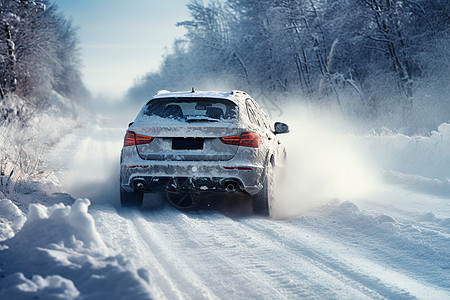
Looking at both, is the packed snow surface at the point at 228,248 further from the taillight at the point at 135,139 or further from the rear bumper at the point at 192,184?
the taillight at the point at 135,139

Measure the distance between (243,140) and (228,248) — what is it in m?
1.86

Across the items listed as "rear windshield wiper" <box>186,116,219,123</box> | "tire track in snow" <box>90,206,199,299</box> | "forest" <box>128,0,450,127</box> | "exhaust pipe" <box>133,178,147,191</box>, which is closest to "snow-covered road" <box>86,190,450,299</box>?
"tire track in snow" <box>90,206,199,299</box>

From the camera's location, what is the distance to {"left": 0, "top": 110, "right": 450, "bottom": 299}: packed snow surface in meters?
2.99

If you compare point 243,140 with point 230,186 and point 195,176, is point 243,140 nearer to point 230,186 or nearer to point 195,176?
point 230,186

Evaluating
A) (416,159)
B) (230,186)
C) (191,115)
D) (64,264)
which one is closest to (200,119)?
(191,115)

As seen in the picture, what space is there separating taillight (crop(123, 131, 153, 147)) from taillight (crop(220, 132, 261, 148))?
3.31 ft

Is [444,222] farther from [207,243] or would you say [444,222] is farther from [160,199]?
[160,199]

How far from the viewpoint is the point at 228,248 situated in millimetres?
4531

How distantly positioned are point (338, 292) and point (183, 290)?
1148 mm

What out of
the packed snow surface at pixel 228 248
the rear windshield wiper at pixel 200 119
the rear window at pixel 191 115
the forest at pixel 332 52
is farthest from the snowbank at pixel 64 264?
the forest at pixel 332 52

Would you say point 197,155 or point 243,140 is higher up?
point 243,140

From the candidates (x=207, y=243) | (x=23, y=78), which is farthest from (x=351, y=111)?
(x=207, y=243)

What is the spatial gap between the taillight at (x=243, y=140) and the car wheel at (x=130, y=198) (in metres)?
1.58

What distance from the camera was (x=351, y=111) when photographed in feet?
84.1
